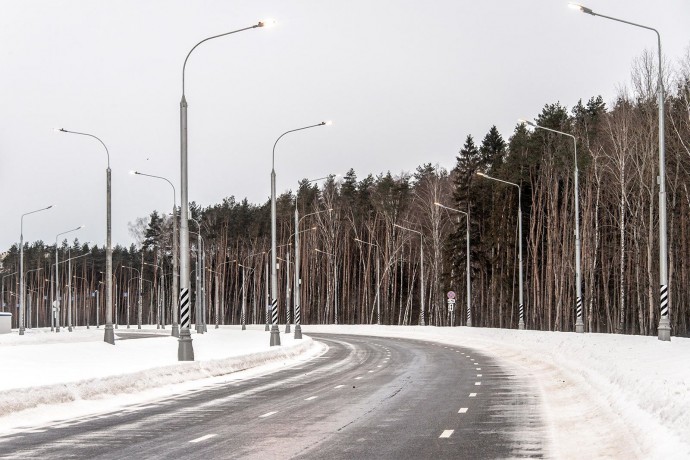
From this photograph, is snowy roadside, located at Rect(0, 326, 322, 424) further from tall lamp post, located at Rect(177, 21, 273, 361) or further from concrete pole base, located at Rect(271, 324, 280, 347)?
concrete pole base, located at Rect(271, 324, 280, 347)

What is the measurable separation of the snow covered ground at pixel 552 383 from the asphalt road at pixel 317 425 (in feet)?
2.45

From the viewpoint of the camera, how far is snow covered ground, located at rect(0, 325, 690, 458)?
12.5 meters

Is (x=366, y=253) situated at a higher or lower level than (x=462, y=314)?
higher

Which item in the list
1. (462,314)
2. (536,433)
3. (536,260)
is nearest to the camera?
(536,433)

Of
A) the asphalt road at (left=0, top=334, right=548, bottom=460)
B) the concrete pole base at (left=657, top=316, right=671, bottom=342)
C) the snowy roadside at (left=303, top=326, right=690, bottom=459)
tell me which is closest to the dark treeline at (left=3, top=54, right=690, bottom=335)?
the concrete pole base at (left=657, top=316, right=671, bottom=342)

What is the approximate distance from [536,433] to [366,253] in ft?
347

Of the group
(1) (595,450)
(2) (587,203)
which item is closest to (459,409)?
(1) (595,450)

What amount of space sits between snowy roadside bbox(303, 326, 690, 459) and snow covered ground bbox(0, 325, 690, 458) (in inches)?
1.0

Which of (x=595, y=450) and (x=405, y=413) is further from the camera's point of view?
(x=405, y=413)

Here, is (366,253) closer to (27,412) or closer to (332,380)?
(332,380)

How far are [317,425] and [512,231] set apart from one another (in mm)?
71777

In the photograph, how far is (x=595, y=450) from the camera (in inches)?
479

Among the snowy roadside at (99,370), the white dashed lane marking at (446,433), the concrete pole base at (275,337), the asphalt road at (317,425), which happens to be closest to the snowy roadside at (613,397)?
the asphalt road at (317,425)

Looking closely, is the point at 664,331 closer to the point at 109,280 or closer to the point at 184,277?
the point at 184,277
